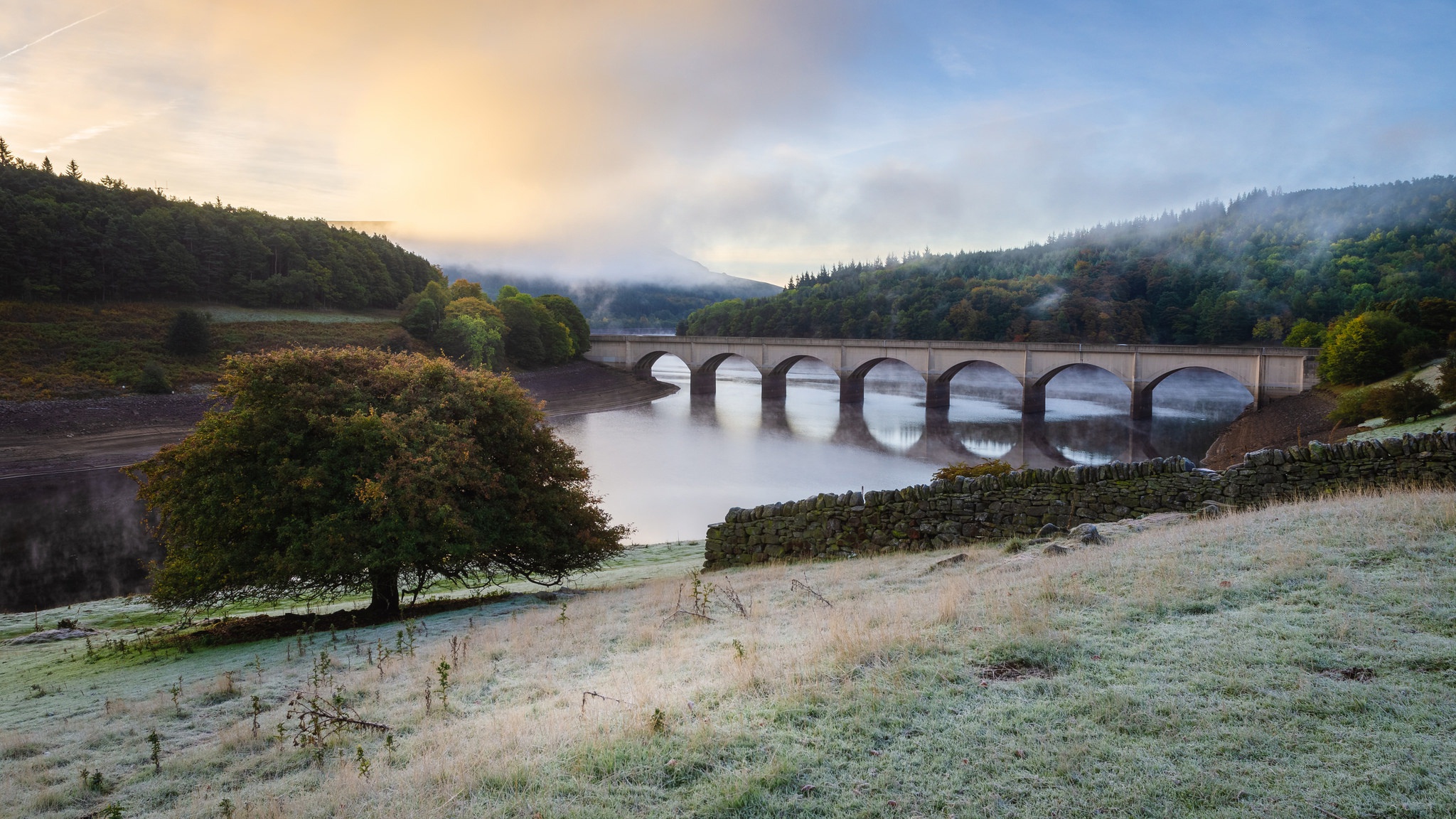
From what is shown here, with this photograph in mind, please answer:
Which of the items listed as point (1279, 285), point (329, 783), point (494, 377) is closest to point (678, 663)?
point (329, 783)

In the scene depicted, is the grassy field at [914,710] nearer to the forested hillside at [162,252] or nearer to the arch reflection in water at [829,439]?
the arch reflection in water at [829,439]

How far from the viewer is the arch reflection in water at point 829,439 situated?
33438 mm

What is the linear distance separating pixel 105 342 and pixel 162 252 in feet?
73.3

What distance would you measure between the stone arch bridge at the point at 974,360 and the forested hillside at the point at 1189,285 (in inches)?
815

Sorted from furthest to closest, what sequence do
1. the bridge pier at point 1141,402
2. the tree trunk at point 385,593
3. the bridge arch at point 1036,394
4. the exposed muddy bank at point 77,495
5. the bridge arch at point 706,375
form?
the bridge arch at point 706,375 → the bridge arch at point 1036,394 → the bridge pier at point 1141,402 → the exposed muddy bank at point 77,495 → the tree trunk at point 385,593

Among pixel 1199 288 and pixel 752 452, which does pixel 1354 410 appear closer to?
pixel 752 452

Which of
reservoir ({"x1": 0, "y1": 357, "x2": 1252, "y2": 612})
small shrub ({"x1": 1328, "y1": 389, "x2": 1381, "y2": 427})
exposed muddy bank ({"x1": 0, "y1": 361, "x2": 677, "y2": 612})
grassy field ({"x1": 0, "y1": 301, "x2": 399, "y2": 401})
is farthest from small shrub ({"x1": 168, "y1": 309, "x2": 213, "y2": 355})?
small shrub ({"x1": 1328, "y1": 389, "x2": 1381, "y2": 427})

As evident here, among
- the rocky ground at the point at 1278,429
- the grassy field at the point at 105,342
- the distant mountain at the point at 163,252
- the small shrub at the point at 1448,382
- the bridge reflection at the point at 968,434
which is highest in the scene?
the distant mountain at the point at 163,252

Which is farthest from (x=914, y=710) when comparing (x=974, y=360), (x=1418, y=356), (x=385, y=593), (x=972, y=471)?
(x=974, y=360)

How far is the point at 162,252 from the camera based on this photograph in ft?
228

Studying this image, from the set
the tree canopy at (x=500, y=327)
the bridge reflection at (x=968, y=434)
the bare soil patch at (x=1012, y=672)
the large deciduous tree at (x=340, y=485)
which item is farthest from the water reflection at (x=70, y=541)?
the bridge reflection at (x=968, y=434)

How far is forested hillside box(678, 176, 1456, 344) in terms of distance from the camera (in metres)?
81.2

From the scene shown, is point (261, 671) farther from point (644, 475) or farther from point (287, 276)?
point (287, 276)

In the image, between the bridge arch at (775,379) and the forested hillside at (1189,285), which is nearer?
the bridge arch at (775,379)
